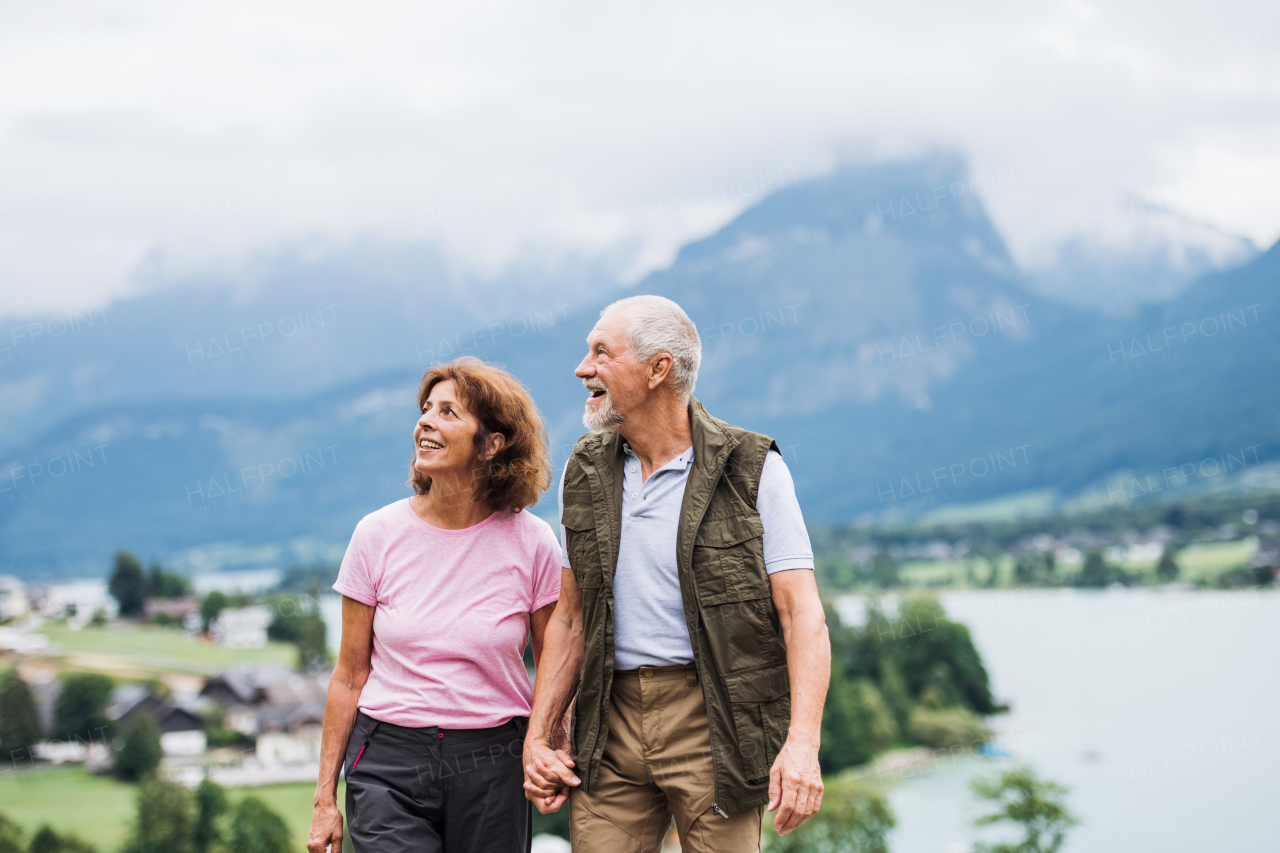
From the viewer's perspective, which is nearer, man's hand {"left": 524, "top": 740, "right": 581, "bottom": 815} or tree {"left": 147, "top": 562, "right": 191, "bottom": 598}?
man's hand {"left": 524, "top": 740, "right": 581, "bottom": 815}

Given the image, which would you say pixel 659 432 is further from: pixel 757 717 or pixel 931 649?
pixel 931 649

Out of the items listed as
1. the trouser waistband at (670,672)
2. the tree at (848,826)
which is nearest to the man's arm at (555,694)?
the trouser waistband at (670,672)

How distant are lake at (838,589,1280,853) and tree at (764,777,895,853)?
10.2m

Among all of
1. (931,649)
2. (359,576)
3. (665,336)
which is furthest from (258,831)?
(665,336)

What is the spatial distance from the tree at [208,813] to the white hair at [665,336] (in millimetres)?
62616

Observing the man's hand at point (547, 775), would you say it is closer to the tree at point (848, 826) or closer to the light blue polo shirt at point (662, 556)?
the light blue polo shirt at point (662, 556)

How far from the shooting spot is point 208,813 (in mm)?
58875

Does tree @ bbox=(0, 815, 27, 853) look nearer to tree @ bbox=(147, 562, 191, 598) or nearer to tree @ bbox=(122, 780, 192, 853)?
tree @ bbox=(122, 780, 192, 853)

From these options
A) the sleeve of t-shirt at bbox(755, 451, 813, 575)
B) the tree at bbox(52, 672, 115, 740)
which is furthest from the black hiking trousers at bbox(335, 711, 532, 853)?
the tree at bbox(52, 672, 115, 740)

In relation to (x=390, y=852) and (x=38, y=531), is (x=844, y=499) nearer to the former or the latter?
(x=38, y=531)

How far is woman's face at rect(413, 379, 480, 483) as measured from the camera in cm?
335

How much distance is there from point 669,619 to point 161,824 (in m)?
64.3

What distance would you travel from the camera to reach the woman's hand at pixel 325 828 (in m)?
3.36

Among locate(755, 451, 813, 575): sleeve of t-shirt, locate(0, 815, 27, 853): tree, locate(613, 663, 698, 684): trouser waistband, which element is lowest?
locate(0, 815, 27, 853): tree
